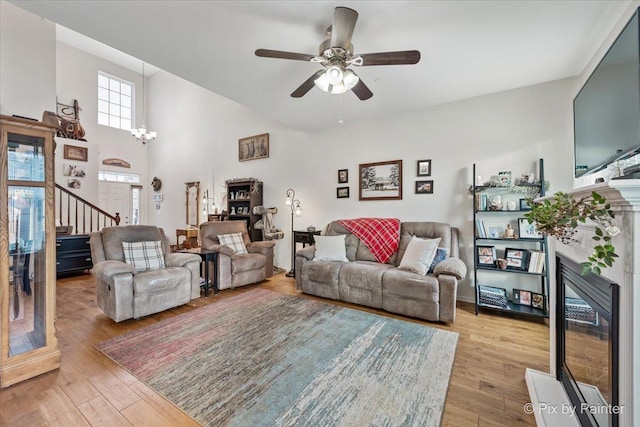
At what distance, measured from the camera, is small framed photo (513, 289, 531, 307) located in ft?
9.67

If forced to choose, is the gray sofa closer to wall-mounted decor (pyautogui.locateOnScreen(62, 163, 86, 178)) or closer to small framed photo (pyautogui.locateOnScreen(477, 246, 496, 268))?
small framed photo (pyautogui.locateOnScreen(477, 246, 496, 268))

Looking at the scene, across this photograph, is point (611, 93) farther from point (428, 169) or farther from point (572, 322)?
point (428, 169)

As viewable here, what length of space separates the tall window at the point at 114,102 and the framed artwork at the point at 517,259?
980 cm

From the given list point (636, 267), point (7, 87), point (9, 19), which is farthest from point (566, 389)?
point (9, 19)

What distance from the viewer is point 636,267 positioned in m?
0.89

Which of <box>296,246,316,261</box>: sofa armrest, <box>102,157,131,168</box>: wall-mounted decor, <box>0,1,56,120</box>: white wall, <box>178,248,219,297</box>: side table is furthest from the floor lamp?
<box>102,157,131,168</box>: wall-mounted decor

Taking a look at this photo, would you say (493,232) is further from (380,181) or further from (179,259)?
(179,259)

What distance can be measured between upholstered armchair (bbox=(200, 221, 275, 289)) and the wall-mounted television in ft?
13.1

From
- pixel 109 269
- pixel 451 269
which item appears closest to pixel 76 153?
pixel 109 269

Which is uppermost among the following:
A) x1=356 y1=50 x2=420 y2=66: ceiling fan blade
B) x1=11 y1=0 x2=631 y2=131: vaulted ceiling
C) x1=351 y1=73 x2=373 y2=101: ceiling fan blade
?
x1=11 y1=0 x2=631 y2=131: vaulted ceiling

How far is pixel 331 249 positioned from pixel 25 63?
544cm

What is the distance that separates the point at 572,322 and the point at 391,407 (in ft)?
4.14

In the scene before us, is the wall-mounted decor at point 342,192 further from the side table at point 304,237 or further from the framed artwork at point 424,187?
the framed artwork at point 424,187

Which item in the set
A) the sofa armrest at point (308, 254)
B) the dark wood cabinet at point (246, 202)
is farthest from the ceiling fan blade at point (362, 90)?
the dark wood cabinet at point (246, 202)
